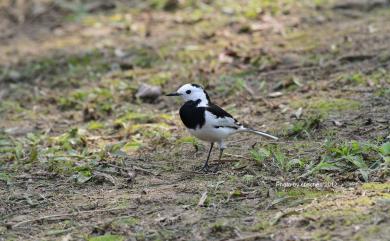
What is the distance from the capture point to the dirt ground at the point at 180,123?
15.2 ft

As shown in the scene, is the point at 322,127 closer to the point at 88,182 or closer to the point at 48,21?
the point at 88,182

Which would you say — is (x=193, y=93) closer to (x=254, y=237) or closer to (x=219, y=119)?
(x=219, y=119)

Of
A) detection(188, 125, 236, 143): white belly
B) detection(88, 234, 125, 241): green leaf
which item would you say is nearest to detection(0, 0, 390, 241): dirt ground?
detection(88, 234, 125, 241): green leaf

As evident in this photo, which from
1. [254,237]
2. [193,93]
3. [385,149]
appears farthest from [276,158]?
[254,237]

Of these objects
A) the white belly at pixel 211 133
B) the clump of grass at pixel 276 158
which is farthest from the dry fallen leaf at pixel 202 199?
the white belly at pixel 211 133

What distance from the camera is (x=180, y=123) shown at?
7234 millimetres

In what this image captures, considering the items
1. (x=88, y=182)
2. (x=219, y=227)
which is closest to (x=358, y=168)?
(x=219, y=227)

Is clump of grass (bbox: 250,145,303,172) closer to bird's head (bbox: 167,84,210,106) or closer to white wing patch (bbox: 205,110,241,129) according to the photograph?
white wing patch (bbox: 205,110,241,129)

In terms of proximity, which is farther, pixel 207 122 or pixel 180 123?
pixel 180 123

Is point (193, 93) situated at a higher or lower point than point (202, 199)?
higher

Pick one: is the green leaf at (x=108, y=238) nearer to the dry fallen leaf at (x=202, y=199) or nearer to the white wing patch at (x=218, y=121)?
the dry fallen leaf at (x=202, y=199)

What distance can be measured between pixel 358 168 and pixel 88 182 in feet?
6.80

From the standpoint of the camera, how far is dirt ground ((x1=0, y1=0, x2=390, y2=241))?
15.2 ft

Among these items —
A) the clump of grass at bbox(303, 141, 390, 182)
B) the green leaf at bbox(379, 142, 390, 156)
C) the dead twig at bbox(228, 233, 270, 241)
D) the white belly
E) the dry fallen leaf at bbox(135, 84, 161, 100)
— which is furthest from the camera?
the dry fallen leaf at bbox(135, 84, 161, 100)
